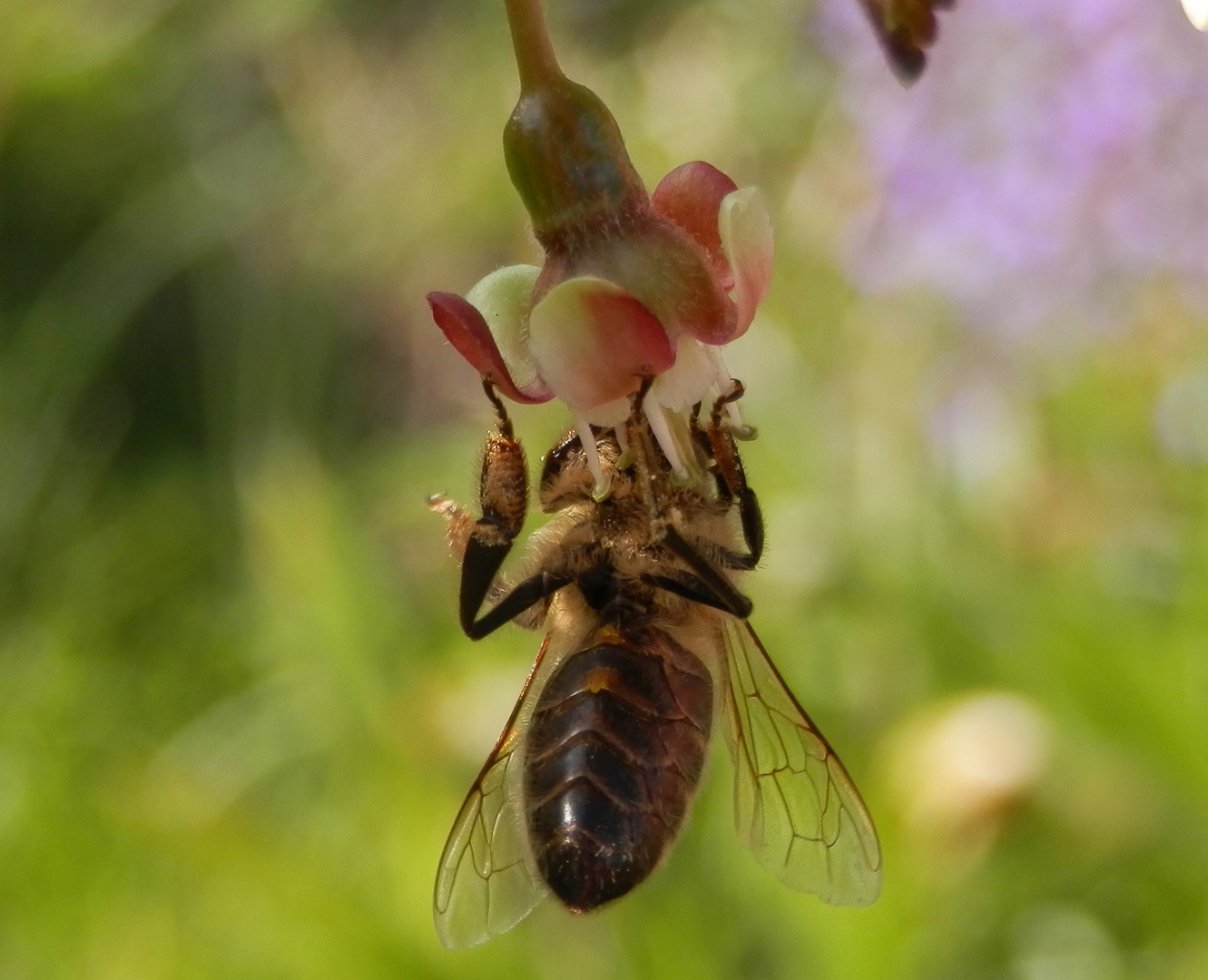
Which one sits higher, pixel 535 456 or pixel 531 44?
pixel 535 456

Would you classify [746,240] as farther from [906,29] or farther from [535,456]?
[535,456]

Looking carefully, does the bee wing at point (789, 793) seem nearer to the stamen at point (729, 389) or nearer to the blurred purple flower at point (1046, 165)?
the stamen at point (729, 389)

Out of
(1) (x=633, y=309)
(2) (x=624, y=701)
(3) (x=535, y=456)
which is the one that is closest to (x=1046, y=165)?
(3) (x=535, y=456)

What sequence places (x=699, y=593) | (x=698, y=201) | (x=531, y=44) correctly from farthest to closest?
(x=699, y=593), (x=698, y=201), (x=531, y=44)

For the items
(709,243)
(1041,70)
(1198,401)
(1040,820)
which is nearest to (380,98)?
(1041,70)

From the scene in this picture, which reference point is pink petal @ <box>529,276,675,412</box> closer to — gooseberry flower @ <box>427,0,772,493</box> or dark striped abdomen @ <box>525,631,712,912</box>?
gooseberry flower @ <box>427,0,772,493</box>

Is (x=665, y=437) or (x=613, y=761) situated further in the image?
(x=613, y=761)

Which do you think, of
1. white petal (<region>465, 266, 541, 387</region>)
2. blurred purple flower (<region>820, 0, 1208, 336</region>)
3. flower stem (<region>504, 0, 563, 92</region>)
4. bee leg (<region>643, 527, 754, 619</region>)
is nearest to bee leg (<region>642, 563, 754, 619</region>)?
bee leg (<region>643, 527, 754, 619</region>)
